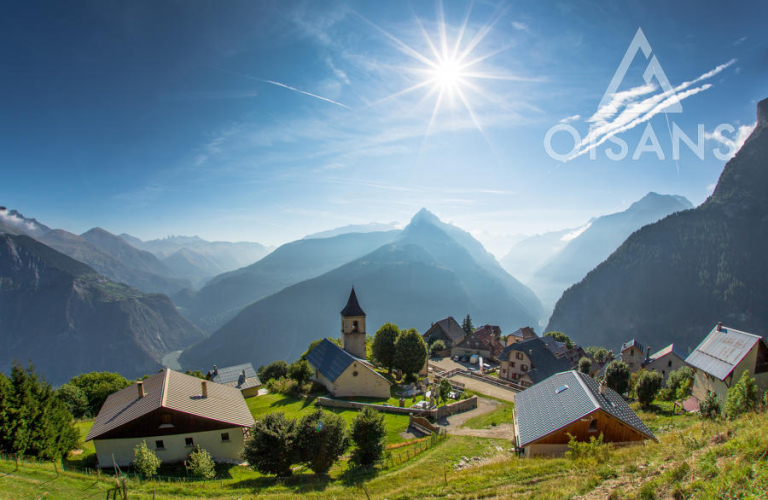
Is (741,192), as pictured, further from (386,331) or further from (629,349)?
(386,331)

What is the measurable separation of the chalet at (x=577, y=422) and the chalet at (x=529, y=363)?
88.3ft

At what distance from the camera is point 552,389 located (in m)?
27.2

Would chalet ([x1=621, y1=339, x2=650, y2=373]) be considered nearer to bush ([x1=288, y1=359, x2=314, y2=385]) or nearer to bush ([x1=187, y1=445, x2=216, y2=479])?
bush ([x1=288, y1=359, x2=314, y2=385])

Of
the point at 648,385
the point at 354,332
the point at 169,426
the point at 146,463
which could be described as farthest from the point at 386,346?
the point at 146,463

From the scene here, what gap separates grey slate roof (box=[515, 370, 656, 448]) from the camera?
21.9m

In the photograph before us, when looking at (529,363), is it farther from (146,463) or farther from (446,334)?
(146,463)

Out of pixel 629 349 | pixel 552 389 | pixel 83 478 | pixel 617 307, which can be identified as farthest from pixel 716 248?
pixel 83 478

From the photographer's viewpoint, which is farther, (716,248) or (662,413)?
(716,248)

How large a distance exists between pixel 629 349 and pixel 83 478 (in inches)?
3074

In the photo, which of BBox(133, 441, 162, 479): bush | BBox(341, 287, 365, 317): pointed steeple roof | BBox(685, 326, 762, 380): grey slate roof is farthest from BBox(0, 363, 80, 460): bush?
BBox(685, 326, 762, 380): grey slate roof

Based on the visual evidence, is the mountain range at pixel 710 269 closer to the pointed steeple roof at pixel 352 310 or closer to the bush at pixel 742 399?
the pointed steeple roof at pixel 352 310

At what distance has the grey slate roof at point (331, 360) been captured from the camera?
136 ft

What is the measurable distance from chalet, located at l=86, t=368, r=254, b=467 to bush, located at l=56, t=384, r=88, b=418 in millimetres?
20378

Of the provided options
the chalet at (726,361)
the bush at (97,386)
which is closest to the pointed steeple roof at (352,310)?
the bush at (97,386)
